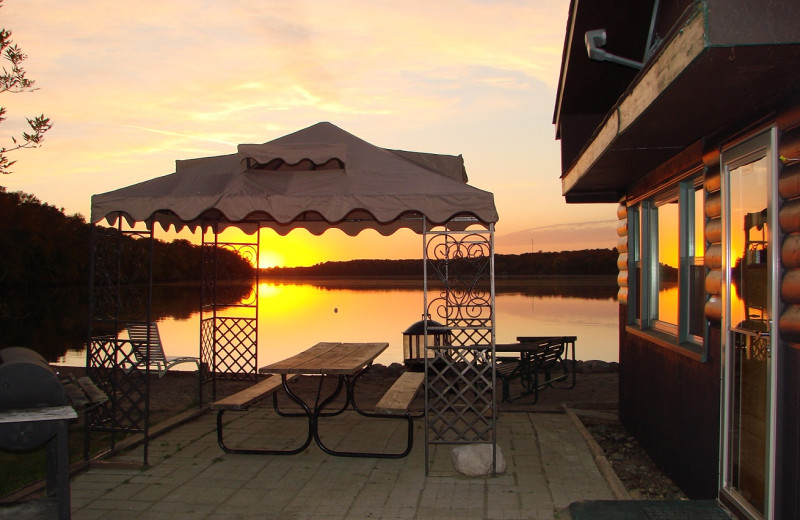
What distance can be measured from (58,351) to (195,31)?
463 inches

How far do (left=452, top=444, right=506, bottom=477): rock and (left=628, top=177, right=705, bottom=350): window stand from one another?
1656 millimetres

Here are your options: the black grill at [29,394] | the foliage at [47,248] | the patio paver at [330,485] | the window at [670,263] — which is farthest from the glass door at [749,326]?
the foliage at [47,248]

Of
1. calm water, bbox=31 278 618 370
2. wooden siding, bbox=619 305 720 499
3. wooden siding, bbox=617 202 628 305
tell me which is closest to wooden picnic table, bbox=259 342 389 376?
wooden siding, bbox=619 305 720 499

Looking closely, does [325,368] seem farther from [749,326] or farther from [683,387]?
[749,326]

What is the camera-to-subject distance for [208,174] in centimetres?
580

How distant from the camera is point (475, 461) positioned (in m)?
5.23

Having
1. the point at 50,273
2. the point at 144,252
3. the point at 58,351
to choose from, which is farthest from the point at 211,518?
the point at 50,273

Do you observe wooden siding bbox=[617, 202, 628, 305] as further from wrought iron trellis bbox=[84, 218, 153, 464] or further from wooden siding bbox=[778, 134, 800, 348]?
wrought iron trellis bbox=[84, 218, 153, 464]

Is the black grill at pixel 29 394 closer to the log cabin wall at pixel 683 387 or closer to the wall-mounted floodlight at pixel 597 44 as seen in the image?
the log cabin wall at pixel 683 387

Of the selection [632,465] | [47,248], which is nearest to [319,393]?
[632,465]

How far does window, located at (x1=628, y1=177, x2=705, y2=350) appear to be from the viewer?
502 cm

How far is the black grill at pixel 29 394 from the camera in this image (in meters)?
3.63

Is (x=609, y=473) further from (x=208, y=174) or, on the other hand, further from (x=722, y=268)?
(x=208, y=174)

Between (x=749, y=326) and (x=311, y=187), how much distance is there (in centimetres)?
324
